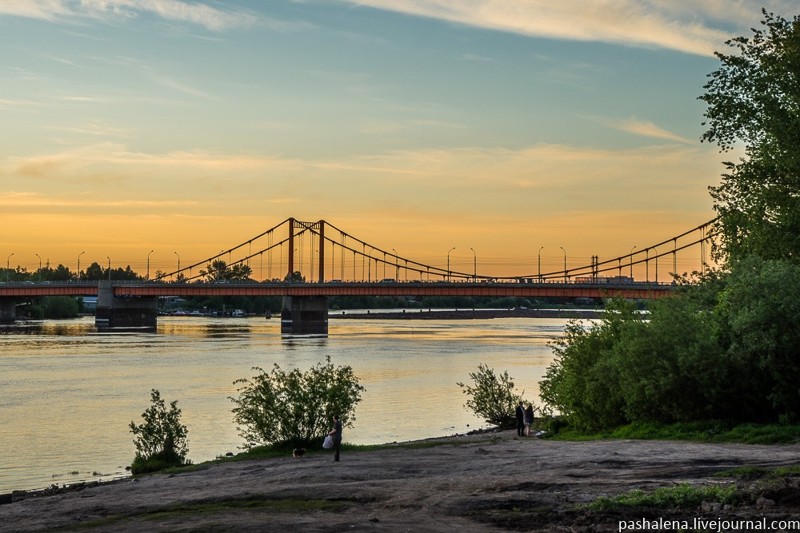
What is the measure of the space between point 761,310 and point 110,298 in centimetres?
16014

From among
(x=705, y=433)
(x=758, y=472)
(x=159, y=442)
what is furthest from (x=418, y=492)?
(x=159, y=442)

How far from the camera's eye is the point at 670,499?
21.6m

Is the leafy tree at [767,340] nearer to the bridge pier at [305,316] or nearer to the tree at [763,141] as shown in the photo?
the tree at [763,141]

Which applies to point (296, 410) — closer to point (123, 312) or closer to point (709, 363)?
point (709, 363)

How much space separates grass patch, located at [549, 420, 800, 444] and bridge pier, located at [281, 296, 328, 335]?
126736 millimetres

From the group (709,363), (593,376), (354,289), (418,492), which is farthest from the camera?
(354,289)

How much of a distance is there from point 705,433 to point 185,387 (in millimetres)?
45748

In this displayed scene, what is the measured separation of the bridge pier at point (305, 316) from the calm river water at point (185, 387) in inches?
817

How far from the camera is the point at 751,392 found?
37219 mm

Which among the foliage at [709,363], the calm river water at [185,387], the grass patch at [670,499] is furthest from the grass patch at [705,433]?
the grass patch at [670,499]

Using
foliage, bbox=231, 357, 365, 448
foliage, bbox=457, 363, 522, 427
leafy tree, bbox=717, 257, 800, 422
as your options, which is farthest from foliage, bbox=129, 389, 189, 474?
leafy tree, bbox=717, 257, 800, 422

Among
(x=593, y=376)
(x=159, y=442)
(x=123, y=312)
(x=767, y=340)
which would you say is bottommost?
(x=159, y=442)

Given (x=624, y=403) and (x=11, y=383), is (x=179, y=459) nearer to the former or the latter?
(x=624, y=403)

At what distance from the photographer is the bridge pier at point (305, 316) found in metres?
166
